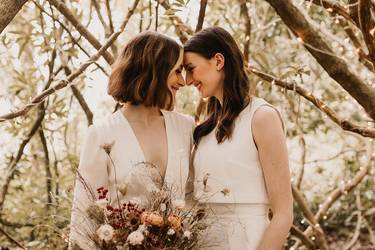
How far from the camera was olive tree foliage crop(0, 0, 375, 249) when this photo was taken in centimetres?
288

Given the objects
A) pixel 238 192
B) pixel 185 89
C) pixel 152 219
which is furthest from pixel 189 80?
pixel 185 89

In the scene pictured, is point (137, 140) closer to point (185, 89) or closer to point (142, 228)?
point (142, 228)

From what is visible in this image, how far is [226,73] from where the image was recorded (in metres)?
2.54

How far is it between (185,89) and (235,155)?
10.0 ft

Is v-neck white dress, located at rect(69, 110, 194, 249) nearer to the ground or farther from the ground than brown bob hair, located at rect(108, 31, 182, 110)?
nearer to the ground

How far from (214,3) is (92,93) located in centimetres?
159

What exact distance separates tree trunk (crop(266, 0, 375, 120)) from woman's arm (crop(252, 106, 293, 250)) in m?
0.66

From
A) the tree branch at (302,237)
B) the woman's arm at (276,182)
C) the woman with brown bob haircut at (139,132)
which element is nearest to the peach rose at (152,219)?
the woman with brown bob haircut at (139,132)

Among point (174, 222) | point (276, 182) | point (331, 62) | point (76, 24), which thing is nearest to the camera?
point (174, 222)

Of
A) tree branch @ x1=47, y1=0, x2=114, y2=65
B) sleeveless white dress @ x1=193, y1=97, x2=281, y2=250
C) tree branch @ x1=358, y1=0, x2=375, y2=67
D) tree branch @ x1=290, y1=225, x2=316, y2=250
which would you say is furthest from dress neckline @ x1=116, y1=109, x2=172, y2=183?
tree branch @ x1=290, y1=225, x2=316, y2=250

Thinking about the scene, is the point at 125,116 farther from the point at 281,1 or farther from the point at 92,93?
the point at 92,93

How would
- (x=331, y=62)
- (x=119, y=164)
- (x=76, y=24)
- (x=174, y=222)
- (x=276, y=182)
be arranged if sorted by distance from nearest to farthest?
(x=174, y=222) < (x=276, y=182) < (x=119, y=164) < (x=331, y=62) < (x=76, y=24)

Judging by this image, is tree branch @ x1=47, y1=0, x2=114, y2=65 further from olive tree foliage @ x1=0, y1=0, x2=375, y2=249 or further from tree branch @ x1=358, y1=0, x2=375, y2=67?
tree branch @ x1=358, y1=0, x2=375, y2=67

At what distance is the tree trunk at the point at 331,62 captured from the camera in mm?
2762
